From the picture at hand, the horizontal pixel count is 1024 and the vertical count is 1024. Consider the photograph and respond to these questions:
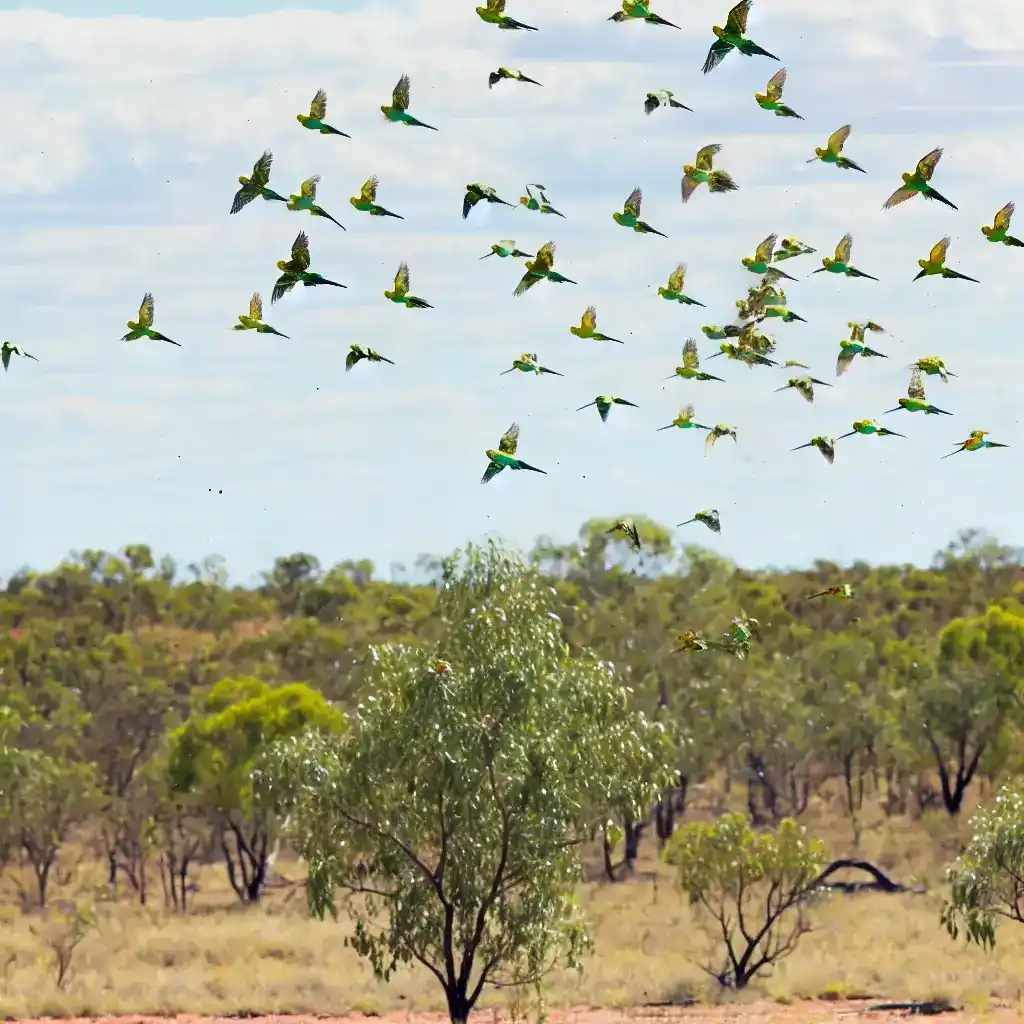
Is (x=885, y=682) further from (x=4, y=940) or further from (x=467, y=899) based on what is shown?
(x=467, y=899)

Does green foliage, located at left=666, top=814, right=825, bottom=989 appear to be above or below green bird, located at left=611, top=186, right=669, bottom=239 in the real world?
below

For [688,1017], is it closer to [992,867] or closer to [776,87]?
[992,867]

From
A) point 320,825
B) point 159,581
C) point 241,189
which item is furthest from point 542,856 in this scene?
point 159,581

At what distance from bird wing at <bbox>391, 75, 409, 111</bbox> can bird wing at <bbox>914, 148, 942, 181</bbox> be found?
6.77 meters

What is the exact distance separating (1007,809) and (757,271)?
64.9 feet

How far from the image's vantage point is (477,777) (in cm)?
3422

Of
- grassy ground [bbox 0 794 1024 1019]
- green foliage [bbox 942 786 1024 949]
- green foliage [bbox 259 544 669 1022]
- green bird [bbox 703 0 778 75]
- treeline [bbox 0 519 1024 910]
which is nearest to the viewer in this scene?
green bird [bbox 703 0 778 75]

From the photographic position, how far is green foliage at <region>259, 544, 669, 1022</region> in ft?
111

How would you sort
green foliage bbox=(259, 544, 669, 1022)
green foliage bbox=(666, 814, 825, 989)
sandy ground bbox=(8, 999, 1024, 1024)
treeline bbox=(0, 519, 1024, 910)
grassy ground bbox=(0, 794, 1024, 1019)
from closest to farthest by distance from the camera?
1. green foliage bbox=(259, 544, 669, 1022)
2. sandy ground bbox=(8, 999, 1024, 1024)
3. green foliage bbox=(666, 814, 825, 989)
4. grassy ground bbox=(0, 794, 1024, 1019)
5. treeline bbox=(0, 519, 1024, 910)

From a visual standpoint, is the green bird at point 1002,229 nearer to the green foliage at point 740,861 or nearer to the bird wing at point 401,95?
the bird wing at point 401,95

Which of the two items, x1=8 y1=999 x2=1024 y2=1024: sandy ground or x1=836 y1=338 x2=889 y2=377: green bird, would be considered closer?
x1=836 y1=338 x2=889 y2=377: green bird

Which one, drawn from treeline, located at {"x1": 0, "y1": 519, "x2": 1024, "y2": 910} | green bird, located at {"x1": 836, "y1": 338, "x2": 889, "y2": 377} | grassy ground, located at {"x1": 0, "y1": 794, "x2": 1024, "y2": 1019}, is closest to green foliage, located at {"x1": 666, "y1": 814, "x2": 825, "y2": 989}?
grassy ground, located at {"x1": 0, "y1": 794, "x2": 1024, "y2": 1019}

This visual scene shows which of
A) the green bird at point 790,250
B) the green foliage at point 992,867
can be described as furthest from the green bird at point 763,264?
the green foliage at point 992,867

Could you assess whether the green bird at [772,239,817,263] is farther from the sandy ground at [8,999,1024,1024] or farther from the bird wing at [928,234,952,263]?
the sandy ground at [8,999,1024,1024]
